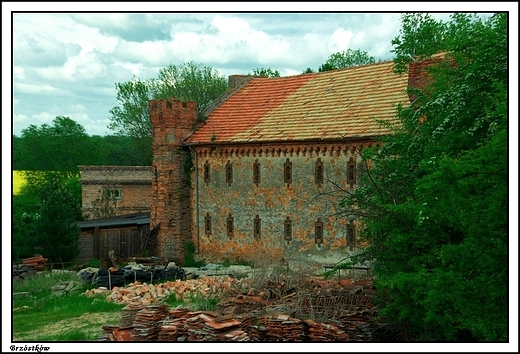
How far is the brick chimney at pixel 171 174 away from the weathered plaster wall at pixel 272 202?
69cm

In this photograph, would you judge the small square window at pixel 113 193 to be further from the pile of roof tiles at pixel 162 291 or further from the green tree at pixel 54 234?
the pile of roof tiles at pixel 162 291

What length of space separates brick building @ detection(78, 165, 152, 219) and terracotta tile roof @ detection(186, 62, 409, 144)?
19158mm

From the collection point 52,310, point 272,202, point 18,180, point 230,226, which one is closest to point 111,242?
point 230,226

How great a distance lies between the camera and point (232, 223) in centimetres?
3234

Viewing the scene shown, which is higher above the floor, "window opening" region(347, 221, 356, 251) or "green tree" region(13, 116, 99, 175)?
"green tree" region(13, 116, 99, 175)

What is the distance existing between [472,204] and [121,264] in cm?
2012

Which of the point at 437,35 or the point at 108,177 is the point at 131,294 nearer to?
the point at 437,35

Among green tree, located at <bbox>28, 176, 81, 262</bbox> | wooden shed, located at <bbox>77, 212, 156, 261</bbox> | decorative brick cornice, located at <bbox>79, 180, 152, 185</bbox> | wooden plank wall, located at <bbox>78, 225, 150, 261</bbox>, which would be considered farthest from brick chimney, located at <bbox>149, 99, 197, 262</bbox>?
decorative brick cornice, located at <bbox>79, 180, 152, 185</bbox>

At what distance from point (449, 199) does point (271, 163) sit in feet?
52.7

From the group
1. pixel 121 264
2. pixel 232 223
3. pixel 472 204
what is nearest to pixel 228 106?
pixel 232 223

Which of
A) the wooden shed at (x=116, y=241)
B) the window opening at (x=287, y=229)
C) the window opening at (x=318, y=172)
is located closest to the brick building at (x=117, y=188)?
the wooden shed at (x=116, y=241)

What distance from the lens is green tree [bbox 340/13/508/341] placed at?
1478cm

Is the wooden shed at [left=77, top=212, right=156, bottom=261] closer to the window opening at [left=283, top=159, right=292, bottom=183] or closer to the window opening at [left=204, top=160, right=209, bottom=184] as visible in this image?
the window opening at [left=204, top=160, right=209, bottom=184]

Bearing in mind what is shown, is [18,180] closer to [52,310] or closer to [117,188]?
[117,188]
